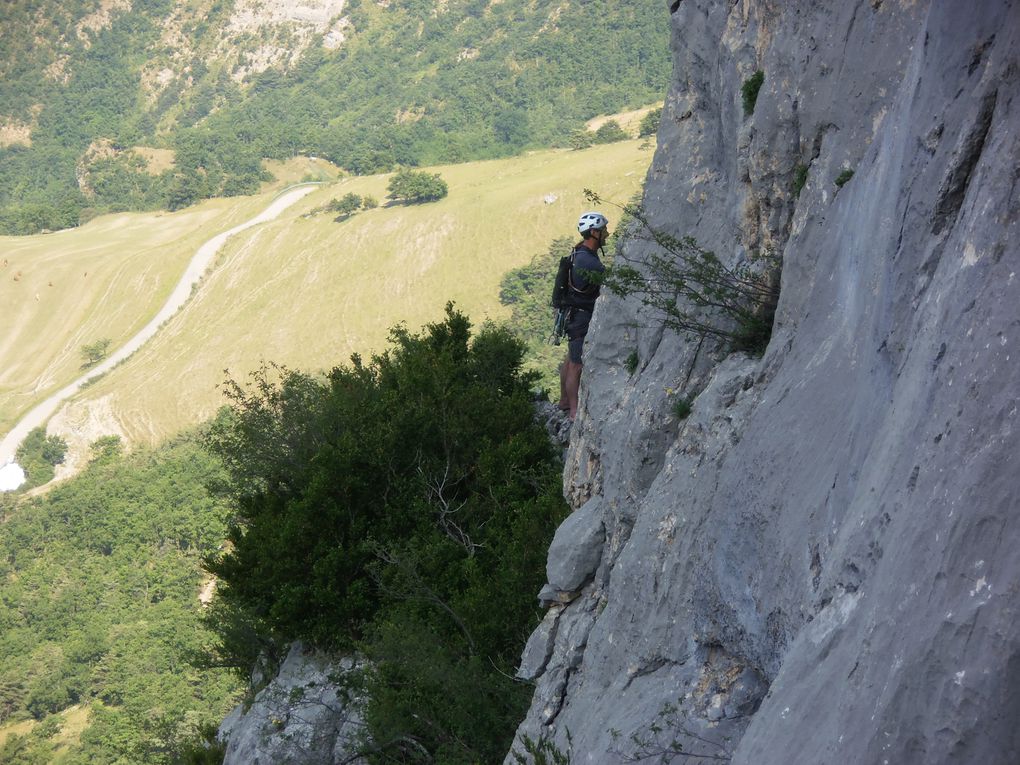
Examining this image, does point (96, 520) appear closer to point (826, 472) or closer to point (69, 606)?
point (69, 606)

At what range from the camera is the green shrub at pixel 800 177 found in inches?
296

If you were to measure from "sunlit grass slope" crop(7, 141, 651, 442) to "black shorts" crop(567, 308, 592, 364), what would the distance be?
79.0m

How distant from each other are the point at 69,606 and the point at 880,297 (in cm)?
6722

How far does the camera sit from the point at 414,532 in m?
13.5

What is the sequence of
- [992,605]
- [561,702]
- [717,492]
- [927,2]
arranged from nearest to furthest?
[992,605]
[927,2]
[717,492]
[561,702]

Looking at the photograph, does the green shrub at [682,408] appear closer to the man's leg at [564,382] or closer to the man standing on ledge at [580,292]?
the man standing on ledge at [580,292]

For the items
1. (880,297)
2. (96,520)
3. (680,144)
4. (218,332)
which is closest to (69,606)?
(96,520)

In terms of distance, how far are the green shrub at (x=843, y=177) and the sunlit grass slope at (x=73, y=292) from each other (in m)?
102

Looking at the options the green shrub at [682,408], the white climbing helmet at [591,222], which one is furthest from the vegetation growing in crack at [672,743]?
the white climbing helmet at [591,222]

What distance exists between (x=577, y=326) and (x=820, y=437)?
598cm

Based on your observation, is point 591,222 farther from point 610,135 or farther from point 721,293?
point 610,135

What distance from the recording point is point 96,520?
75000 mm

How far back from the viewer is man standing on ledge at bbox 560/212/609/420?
1088 cm

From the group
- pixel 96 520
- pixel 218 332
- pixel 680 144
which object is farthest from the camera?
pixel 218 332
